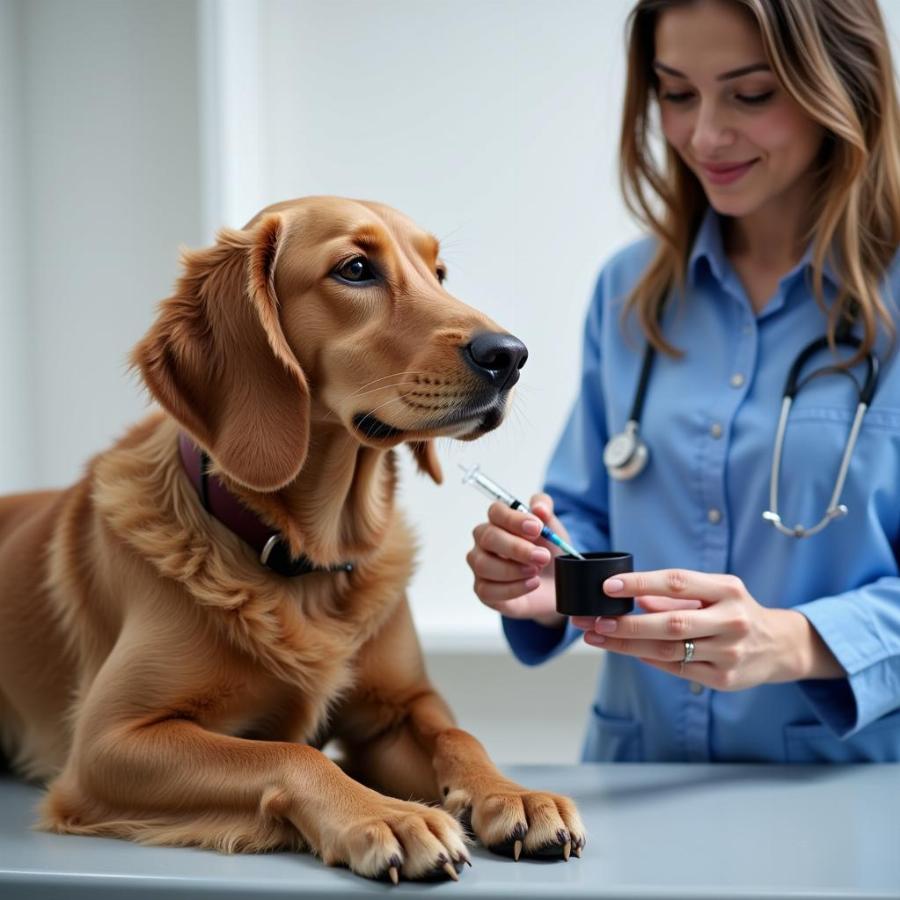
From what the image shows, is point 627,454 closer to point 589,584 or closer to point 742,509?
point 742,509

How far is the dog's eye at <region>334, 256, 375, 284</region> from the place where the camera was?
1.25 meters

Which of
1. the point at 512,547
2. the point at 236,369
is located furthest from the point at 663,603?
the point at 236,369

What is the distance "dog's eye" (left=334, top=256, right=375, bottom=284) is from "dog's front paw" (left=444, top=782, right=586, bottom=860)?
60 centimetres

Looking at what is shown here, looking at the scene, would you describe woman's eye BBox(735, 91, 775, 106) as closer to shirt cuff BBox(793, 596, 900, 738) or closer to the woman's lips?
the woman's lips

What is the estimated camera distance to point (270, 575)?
124cm

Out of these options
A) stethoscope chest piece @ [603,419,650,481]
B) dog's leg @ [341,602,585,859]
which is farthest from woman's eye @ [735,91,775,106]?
dog's leg @ [341,602,585,859]

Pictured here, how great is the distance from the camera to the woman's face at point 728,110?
4.77ft

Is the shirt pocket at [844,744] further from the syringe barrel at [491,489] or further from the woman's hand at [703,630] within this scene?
the syringe barrel at [491,489]

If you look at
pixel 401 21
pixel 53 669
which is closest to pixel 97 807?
pixel 53 669

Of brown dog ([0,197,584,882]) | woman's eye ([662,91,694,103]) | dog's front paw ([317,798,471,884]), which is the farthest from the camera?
woman's eye ([662,91,694,103])

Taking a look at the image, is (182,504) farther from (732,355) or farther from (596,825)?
(732,355)

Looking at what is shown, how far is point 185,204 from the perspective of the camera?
7.83 feet

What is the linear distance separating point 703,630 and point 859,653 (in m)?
0.28

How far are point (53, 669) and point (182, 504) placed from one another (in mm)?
307
